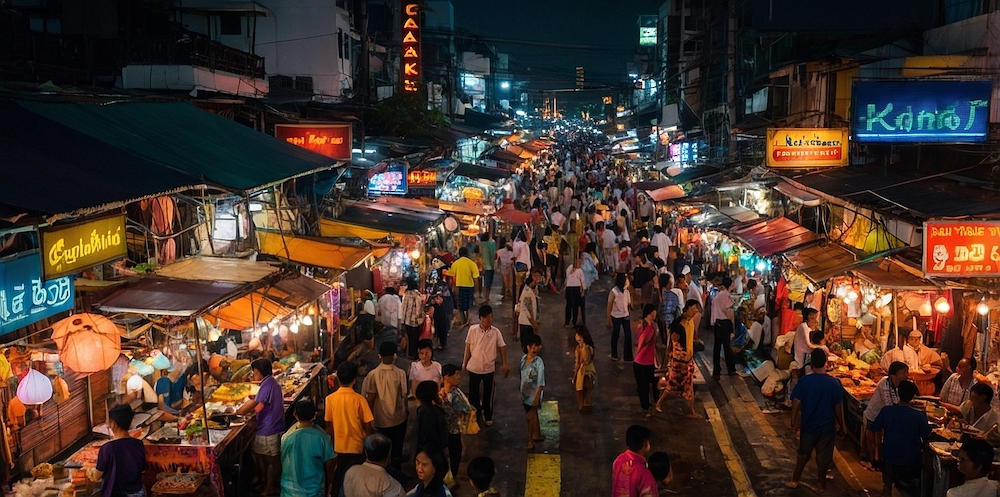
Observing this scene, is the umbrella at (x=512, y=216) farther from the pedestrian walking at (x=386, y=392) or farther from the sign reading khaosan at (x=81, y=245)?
the sign reading khaosan at (x=81, y=245)

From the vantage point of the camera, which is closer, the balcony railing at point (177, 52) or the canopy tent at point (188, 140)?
the canopy tent at point (188, 140)

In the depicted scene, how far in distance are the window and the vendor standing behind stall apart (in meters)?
18.6

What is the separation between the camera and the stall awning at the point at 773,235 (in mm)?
13734

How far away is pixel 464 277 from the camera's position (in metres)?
17.2

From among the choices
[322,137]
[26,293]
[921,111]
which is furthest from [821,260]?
[26,293]

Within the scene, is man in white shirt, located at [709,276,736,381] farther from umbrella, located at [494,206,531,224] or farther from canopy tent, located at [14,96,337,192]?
umbrella, located at [494,206,531,224]

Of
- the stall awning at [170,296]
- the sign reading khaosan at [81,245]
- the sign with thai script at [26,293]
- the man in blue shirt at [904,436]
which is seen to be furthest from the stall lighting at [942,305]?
the sign with thai script at [26,293]

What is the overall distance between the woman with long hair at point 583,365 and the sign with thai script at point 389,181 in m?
9.84

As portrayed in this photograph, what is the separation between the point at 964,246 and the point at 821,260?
3.14 meters

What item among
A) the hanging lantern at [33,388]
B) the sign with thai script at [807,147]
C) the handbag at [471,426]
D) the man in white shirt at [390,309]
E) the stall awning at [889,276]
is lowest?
the handbag at [471,426]

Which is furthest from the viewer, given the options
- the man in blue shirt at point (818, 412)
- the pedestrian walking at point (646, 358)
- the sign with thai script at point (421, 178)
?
the sign with thai script at point (421, 178)

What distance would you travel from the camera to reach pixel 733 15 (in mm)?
20875

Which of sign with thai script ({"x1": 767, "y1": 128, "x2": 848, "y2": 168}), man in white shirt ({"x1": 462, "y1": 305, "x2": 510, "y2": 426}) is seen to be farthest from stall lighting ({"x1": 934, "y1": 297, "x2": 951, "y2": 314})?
man in white shirt ({"x1": 462, "y1": 305, "x2": 510, "y2": 426})

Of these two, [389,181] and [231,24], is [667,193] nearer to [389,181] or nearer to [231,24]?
[389,181]
